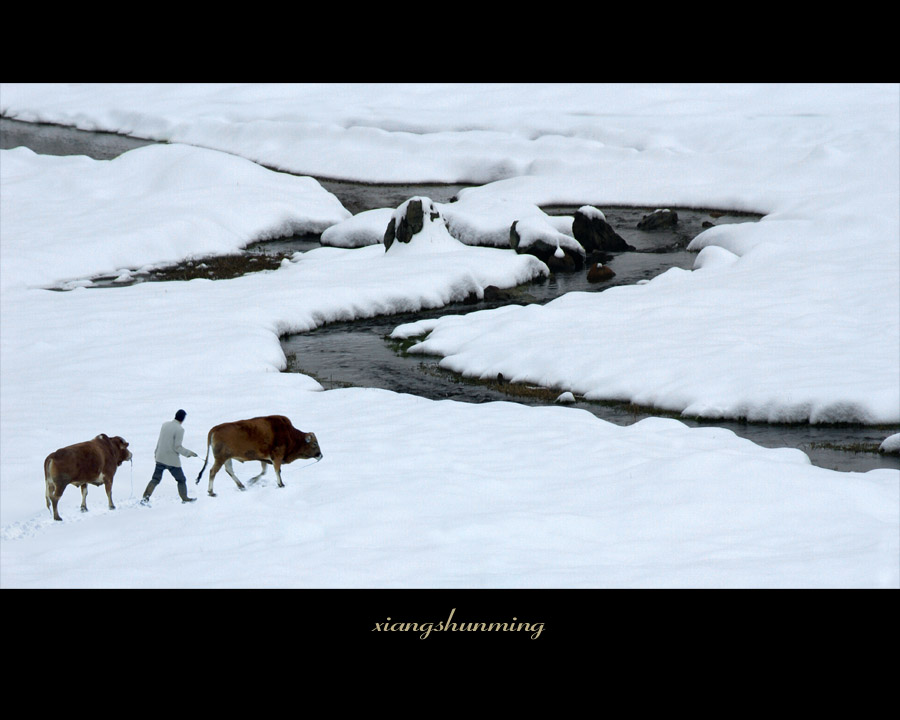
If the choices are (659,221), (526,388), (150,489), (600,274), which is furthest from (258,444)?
(659,221)

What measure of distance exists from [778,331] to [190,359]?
15.6 meters

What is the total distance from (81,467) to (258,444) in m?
2.48

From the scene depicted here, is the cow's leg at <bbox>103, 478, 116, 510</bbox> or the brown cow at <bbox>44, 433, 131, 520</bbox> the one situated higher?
the brown cow at <bbox>44, 433, 131, 520</bbox>

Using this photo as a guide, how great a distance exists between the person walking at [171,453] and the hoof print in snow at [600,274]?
25723 millimetres

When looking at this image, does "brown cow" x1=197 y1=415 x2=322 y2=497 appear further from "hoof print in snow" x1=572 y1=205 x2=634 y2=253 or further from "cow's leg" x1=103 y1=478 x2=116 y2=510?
"hoof print in snow" x1=572 y1=205 x2=634 y2=253

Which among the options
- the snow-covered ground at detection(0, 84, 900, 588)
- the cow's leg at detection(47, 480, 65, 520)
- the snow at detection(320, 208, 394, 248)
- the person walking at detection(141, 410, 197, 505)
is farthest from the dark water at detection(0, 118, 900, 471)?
the cow's leg at detection(47, 480, 65, 520)

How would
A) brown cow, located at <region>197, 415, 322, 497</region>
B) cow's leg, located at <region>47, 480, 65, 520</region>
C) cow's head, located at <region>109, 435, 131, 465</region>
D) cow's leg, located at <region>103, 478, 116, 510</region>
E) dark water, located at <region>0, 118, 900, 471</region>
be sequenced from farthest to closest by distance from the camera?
dark water, located at <region>0, 118, 900, 471</region>, brown cow, located at <region>197, 415, 322, 497</region>, cow's head, located at <region>109, 435, 131, 465</region>, cow's leg, located at <region>103, 478, 116, 510</region>, cow's leg, located at <region>47, 480, 65, 520</region>

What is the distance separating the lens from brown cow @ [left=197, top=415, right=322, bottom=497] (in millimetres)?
13766

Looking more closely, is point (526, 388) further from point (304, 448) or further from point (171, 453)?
point (171, 453)

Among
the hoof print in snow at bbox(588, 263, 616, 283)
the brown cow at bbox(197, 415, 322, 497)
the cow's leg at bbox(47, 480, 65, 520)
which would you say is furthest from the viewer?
the hoof print in snow at bbox(588, 263, 616, 283)

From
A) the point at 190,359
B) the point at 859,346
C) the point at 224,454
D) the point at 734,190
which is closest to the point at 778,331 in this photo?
the point at 859,346

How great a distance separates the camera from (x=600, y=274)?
37031mm

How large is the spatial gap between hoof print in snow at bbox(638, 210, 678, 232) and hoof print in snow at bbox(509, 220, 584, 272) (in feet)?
24.5

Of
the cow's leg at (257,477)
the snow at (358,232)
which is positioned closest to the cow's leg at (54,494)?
the cow's leg at (257,477)
